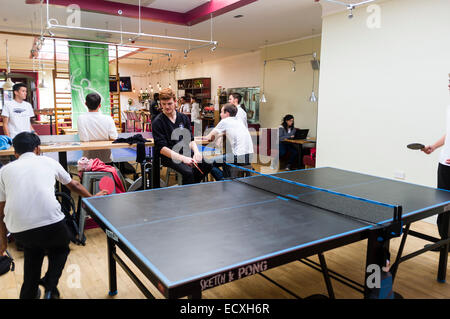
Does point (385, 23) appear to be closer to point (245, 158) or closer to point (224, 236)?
point (245, 158)

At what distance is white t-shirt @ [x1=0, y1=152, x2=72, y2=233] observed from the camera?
83.0 inches

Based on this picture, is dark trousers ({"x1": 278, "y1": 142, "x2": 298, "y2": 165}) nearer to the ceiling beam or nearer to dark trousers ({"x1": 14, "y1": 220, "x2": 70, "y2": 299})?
the ceiling beam

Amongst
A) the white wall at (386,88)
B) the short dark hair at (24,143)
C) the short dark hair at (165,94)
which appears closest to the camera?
the short dark hair at (24,143)

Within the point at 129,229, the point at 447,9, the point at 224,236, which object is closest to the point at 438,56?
the point at 447,9

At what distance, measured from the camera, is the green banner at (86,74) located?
26.7 feet

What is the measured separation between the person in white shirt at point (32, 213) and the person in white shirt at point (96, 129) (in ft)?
7.20

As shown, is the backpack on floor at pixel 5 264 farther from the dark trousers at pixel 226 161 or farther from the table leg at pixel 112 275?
Answer: the dark trousers at pixel 226 161

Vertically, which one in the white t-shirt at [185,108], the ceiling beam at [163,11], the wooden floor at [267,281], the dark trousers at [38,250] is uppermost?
the ceiling beam at [163,11]

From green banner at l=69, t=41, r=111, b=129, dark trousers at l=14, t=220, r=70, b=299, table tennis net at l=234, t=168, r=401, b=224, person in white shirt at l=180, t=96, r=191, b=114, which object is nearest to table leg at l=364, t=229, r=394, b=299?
table tennis net at l=234, t=168, r=401, b=224

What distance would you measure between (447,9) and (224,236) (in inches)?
162

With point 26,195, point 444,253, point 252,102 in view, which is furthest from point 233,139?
point 252,102

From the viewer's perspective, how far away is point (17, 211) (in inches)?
82.7

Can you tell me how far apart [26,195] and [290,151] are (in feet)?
20.7

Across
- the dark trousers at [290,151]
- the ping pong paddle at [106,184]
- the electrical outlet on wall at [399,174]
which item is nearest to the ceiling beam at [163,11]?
the dark trousers at [290,151]
